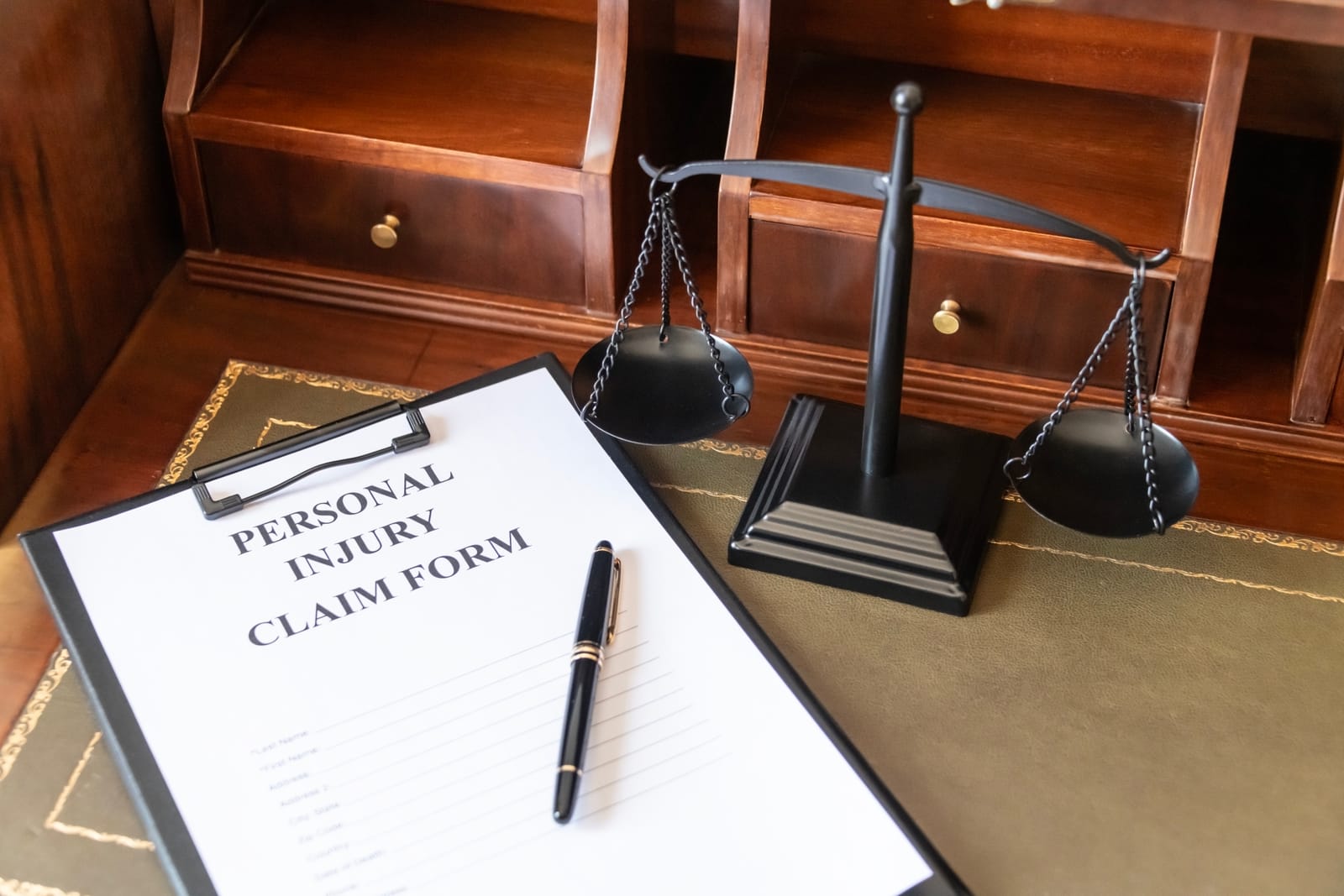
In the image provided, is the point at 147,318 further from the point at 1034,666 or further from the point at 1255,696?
the point at 1255,696

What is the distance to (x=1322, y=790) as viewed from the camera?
0.79 metres

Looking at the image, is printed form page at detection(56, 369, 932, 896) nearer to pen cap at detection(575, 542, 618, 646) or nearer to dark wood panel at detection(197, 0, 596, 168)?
pen cap at detection(575, 542, 618, 646)

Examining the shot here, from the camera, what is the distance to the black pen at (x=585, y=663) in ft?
2.48

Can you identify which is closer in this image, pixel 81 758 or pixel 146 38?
pixel 81 758

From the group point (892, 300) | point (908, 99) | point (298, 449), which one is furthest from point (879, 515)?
point (298, 449)

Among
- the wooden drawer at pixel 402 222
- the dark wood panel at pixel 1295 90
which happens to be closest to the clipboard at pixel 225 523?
the wooden drawer at pixel 402 222

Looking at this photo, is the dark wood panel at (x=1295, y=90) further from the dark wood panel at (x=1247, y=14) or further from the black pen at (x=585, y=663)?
the black pen at (x=585, y=663)

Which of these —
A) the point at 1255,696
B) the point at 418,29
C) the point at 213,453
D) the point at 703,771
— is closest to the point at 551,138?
the point at 418,29

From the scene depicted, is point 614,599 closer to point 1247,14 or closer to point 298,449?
point 298,449

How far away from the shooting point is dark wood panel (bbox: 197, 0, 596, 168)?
1.07 meters

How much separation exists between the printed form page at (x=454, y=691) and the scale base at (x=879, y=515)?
0.23ft

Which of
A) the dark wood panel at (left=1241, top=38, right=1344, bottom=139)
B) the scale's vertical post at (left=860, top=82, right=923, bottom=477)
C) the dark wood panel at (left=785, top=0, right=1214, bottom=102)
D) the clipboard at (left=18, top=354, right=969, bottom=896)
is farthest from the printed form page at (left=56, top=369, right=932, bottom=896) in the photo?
the dark wood panel at (left=1241, top=38, right=1344, bottom=139)

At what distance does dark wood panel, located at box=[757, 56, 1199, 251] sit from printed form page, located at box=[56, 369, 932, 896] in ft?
0.97

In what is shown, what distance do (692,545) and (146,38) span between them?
2.02 ft
